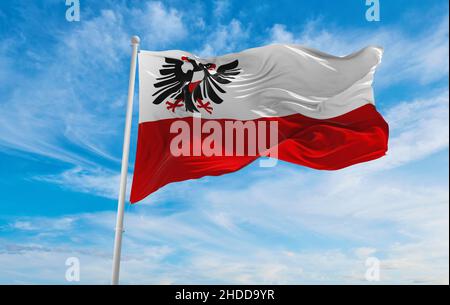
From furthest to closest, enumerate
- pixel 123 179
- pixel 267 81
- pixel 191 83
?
pixel 267 81 < pixel 191 83 < pixel 123 179

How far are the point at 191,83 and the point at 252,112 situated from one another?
5.54 feet

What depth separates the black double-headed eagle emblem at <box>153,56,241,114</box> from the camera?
10961 mm

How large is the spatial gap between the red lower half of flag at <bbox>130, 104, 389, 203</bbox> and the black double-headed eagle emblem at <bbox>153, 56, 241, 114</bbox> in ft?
1.62

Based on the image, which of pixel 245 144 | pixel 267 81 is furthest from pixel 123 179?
pixel 267 81

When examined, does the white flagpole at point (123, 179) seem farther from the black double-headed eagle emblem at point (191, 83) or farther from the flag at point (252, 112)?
the black double-headed eagle emblem at point (191, 83)

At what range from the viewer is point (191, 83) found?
37.1ft

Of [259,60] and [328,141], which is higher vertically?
[259,60]

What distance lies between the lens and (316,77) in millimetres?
11570

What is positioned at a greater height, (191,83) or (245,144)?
(191,83)

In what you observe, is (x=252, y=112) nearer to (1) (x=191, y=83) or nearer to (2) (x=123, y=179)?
(1) (x=191, y=83)

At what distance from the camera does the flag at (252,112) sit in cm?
1038
